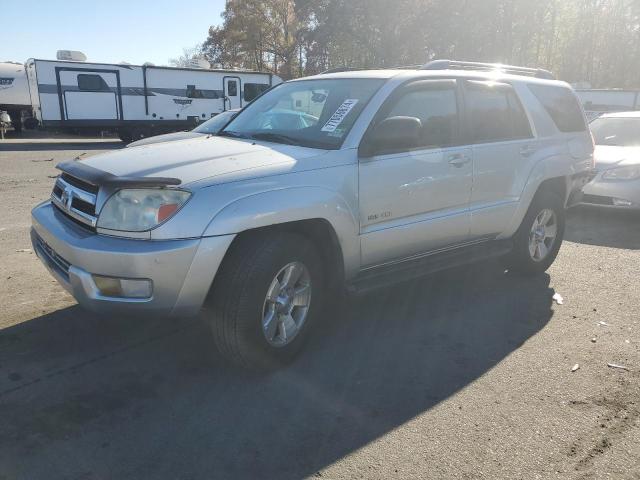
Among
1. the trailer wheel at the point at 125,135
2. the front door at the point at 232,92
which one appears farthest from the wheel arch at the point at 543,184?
the trailer wheel at the point at 125,135

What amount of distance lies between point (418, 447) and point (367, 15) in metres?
34.6

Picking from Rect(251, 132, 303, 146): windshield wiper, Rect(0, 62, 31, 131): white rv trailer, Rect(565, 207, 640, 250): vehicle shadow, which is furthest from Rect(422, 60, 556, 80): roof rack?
Rect(0, 62, 31, 131): white rv trailer

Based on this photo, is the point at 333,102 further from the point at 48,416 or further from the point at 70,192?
the point at 48,416

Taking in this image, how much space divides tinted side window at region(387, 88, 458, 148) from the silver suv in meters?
0.01

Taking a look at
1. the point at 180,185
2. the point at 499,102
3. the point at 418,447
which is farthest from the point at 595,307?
the point at 180,185

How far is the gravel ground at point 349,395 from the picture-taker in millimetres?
2684

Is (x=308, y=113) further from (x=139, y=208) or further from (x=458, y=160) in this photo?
(x=139, y=208)

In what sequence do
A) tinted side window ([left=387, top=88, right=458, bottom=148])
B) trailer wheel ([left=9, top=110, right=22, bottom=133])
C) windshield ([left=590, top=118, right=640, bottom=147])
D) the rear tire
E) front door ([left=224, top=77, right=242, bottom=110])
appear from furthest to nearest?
1. trailer wheel ([left=9, top=110, right=22, bottom=133])
2. front door ([left=224, top=77, right=242, bottom=110])
3. windshield ([left=590, top=118, right=640, bottom=147])
4. the rear tire
5. tinted side window ([left=387, top=88, right=458, bottom=148])

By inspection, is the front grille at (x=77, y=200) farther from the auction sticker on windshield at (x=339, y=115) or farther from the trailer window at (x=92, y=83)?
the trailer window at (x=92, y=83)

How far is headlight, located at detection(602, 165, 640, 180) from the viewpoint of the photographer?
801 cm

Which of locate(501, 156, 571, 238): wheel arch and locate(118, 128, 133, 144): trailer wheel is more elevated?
locate(501, 156, 571, 238): wheel arch

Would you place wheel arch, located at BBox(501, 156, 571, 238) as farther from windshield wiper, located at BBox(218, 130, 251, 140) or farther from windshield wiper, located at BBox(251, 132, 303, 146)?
windshield wiper, located at BBox(218, 130, 251, 140)

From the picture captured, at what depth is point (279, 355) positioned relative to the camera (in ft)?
11.5

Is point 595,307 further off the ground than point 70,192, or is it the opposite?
point 70,192
